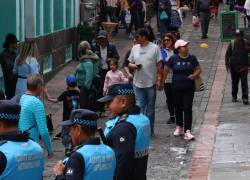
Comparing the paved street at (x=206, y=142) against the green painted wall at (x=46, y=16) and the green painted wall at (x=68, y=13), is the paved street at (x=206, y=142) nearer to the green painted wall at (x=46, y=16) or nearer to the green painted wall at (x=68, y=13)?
the green painted wall at (x=46, y=16)

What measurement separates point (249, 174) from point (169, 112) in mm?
4223

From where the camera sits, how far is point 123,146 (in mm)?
5812

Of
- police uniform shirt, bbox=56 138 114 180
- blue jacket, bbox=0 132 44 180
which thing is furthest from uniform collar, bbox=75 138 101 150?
blue jacket, bbox=0 132 44 180

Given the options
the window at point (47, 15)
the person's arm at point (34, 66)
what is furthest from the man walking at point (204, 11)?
the person's arm at point (34, 66)

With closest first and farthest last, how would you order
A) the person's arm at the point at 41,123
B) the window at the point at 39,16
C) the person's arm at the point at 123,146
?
the person's arm at the point at 123,146, the person's arm at the point at 41,123, the window at the point at 39,16

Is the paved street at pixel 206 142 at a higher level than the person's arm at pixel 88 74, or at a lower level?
lower

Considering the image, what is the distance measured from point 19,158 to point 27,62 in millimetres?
6809

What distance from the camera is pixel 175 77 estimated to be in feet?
38.3

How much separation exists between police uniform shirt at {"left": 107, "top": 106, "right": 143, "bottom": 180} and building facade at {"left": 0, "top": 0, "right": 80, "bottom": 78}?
29.5 feet

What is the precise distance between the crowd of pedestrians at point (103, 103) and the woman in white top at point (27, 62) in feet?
0.05

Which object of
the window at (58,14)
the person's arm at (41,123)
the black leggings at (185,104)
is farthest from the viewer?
the window at (58,14)

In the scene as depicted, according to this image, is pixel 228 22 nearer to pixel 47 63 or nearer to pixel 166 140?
pixel 47 63

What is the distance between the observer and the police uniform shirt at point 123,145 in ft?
19.1

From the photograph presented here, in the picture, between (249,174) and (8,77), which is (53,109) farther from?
(249,174)
